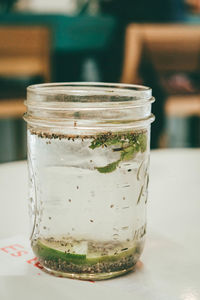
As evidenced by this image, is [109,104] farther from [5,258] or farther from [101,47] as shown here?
[101,47]

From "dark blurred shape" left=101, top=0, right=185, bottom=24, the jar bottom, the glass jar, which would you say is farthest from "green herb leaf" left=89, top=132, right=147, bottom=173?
"dark blurred shape" left=101, top=0, right=185, bottom=24

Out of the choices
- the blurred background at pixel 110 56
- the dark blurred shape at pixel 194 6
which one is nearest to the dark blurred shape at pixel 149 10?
the blurred background at pixel 110 56

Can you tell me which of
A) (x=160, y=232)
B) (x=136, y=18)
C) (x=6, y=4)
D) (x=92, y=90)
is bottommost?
(x=160, y=232)

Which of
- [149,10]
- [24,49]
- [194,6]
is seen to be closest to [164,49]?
[149,10]

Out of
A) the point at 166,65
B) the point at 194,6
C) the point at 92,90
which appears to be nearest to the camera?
the point at 92,90

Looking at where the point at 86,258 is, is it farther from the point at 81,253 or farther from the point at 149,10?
the point at 149,10

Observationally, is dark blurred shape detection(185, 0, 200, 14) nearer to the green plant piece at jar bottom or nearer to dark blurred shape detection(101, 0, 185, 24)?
dark blurred shape detection(101, 0, 185, 24)
